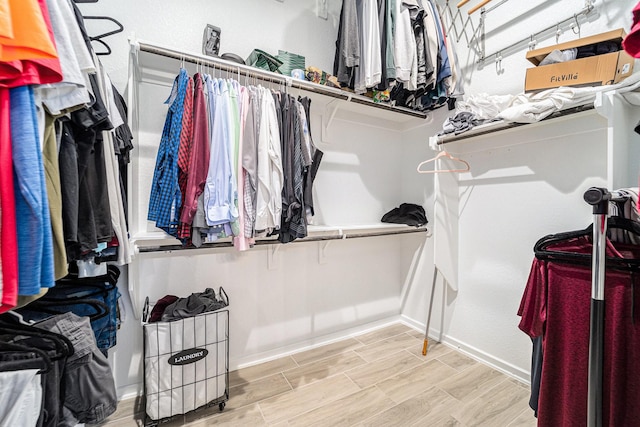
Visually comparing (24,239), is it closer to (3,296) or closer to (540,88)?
(3,296)

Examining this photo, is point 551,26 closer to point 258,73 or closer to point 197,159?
point 258,73

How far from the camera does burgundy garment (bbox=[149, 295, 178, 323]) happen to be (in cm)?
140

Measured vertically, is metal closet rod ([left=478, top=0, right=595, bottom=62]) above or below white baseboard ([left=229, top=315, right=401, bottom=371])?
above

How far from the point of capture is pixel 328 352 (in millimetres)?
2006

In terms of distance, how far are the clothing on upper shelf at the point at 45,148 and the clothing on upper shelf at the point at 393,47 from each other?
134 cm

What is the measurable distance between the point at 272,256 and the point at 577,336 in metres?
1.61

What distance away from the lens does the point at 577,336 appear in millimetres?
963

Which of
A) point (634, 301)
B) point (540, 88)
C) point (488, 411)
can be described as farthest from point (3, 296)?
point (540, 88)

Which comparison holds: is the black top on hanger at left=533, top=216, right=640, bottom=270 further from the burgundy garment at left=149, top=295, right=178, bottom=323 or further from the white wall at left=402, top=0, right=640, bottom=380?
the burgundy garment at left=149, top=295, right=178, bottom=323

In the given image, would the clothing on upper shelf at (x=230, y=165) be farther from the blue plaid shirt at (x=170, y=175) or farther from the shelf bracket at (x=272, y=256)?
the shelf bracket at (x=272, y=256)

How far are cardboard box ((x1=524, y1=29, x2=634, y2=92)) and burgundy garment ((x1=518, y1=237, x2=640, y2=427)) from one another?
0.75 meters

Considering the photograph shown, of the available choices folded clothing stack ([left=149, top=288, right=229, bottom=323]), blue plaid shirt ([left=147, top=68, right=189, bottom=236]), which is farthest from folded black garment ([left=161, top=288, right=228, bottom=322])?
blue plaid shirt ([left=147, top=68, right=189, bottom=236])

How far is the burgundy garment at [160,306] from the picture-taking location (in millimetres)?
1398

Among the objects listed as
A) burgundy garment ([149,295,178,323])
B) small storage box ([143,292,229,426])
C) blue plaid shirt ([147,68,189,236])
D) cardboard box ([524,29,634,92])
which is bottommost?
small storage box ([143,292,229,426])
